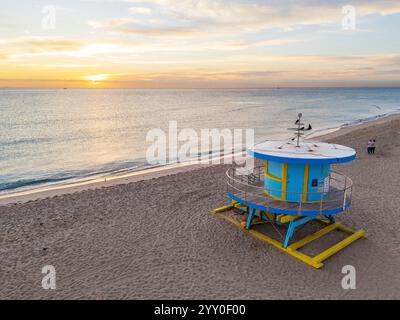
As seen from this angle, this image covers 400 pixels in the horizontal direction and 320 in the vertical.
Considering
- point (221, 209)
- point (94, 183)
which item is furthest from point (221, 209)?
point (94, 183)

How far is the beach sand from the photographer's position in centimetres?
941

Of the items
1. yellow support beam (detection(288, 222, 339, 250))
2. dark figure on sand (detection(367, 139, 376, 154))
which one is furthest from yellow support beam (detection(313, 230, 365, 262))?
dark figure on sand (detection(367, 139, 376, 154))

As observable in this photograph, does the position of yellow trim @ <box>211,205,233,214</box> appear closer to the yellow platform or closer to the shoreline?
the yellow platform

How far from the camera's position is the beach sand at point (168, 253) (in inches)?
370

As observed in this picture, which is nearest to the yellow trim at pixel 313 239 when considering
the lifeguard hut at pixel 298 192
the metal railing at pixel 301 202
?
the lifeguard hut at pixel 298 192

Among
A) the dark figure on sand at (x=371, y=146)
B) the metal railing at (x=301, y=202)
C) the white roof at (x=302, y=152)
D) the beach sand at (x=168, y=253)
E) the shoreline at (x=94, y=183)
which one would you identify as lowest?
the shoreline at (x=94, y=183)

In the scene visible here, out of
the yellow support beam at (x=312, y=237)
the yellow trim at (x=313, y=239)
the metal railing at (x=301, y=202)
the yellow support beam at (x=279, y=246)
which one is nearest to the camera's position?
the yellow support beam at (x=279, y=246)

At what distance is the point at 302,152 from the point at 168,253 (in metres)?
6.29

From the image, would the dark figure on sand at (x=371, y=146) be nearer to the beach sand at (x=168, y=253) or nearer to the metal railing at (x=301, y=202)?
the beach sand at (x=168, y=253)

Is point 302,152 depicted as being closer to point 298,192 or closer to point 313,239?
point 298,192

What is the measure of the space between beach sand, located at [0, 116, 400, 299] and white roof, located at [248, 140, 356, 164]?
3.51m

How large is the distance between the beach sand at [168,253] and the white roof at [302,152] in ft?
11.5

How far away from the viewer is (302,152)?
11.4m
